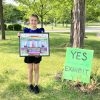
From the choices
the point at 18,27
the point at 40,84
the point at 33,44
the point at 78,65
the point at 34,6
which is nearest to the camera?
the point at 33,44

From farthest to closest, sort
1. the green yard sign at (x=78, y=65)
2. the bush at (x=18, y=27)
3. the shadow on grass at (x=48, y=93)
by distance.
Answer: the bush at (x=18, y=27)
the green yard sign at (x=78, y=65)
the shadow on grass at (x=48, y=93)

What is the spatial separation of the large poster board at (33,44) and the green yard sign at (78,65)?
0.72m

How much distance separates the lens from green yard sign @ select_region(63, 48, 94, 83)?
7.04m

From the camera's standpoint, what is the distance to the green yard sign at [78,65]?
277 inches

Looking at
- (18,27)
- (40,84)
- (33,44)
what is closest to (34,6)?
(18,27)

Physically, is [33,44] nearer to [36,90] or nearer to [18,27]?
[36,90]

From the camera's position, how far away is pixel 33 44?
6797 mm

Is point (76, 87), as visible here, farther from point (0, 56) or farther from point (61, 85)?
point (0, 56)

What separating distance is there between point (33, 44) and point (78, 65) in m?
1.20

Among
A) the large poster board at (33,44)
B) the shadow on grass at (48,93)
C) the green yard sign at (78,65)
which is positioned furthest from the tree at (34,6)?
the large poster board at (33,44)

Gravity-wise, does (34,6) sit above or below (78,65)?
above

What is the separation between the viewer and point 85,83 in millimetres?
7090

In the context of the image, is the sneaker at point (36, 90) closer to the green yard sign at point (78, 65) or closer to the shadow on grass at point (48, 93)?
the shadow on grass at point (48, 93)

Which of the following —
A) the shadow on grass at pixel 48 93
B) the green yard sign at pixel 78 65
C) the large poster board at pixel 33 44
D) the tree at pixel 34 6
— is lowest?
the shadow on grass at pixel 48 93
